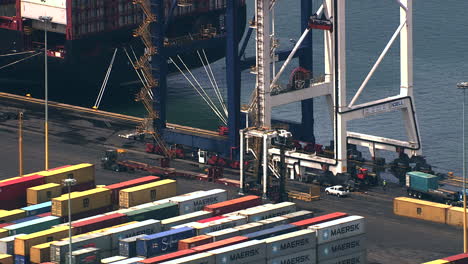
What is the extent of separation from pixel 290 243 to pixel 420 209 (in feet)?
84.2

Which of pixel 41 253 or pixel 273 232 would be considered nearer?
pixel 41 253

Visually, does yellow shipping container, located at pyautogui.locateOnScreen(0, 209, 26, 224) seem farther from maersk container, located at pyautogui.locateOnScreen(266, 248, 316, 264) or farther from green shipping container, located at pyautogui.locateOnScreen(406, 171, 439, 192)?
green shipping container, located at pyautogui.locateOnScreen(406, 171, 439, 192)

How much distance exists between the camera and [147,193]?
16625 centimetres

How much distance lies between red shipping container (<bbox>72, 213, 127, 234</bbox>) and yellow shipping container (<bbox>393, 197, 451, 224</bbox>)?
30655mm

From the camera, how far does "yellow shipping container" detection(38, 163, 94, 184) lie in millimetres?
171875

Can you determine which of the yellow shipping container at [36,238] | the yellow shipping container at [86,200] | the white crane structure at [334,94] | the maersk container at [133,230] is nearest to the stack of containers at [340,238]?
the maersk container at [133,230]

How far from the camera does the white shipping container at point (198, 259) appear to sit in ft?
458

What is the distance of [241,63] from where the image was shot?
617ft

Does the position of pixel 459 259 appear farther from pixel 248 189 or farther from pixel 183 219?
pixel 248 189

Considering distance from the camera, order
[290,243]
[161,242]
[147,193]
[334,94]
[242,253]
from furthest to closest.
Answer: [334,94], [147,193], [290,243], [161,242], [242,253]

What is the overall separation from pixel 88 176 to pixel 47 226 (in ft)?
63.1

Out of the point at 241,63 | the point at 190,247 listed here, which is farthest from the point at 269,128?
the point at 190,247

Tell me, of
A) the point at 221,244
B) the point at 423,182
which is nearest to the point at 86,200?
the point at 221,244

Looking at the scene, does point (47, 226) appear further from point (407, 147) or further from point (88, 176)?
point (407, 147)
